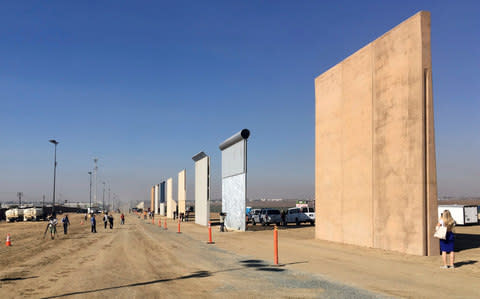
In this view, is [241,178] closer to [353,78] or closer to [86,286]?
[353,78]

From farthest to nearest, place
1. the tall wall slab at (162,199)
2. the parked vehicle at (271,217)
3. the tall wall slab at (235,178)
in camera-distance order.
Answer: the tall wall slab at (162,199) → the parked vehicle at (271,217) → the tall wall slab at (235,178)

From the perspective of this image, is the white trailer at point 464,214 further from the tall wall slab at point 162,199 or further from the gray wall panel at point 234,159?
the tall wall slab at point 162,199

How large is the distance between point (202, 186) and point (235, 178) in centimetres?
1192

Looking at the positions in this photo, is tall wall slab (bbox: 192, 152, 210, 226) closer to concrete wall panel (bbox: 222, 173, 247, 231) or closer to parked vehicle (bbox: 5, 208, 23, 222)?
concrete wall panel (bbox: 222, 173, 247, 231)

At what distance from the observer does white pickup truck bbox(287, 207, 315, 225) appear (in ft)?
139

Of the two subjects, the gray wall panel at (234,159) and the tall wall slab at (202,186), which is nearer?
the gray wall panel at (234,159)

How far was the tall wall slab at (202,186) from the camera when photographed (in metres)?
45.9

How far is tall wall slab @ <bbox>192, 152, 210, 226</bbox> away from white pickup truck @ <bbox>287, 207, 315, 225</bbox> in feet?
28.9

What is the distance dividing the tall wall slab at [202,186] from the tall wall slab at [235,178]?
339 cm

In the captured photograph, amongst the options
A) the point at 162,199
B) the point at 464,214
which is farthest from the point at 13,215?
the point at 464,214

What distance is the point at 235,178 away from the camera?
124 ft

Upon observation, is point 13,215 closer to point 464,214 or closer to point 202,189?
point 202,189

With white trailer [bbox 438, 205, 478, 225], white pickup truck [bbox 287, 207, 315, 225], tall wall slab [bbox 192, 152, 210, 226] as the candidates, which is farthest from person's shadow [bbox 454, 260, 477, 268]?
tall wall slab [bbox 192, 152, 210, 226]

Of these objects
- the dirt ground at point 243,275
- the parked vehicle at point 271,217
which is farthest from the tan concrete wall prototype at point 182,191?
the dirt ground at point 243,275
